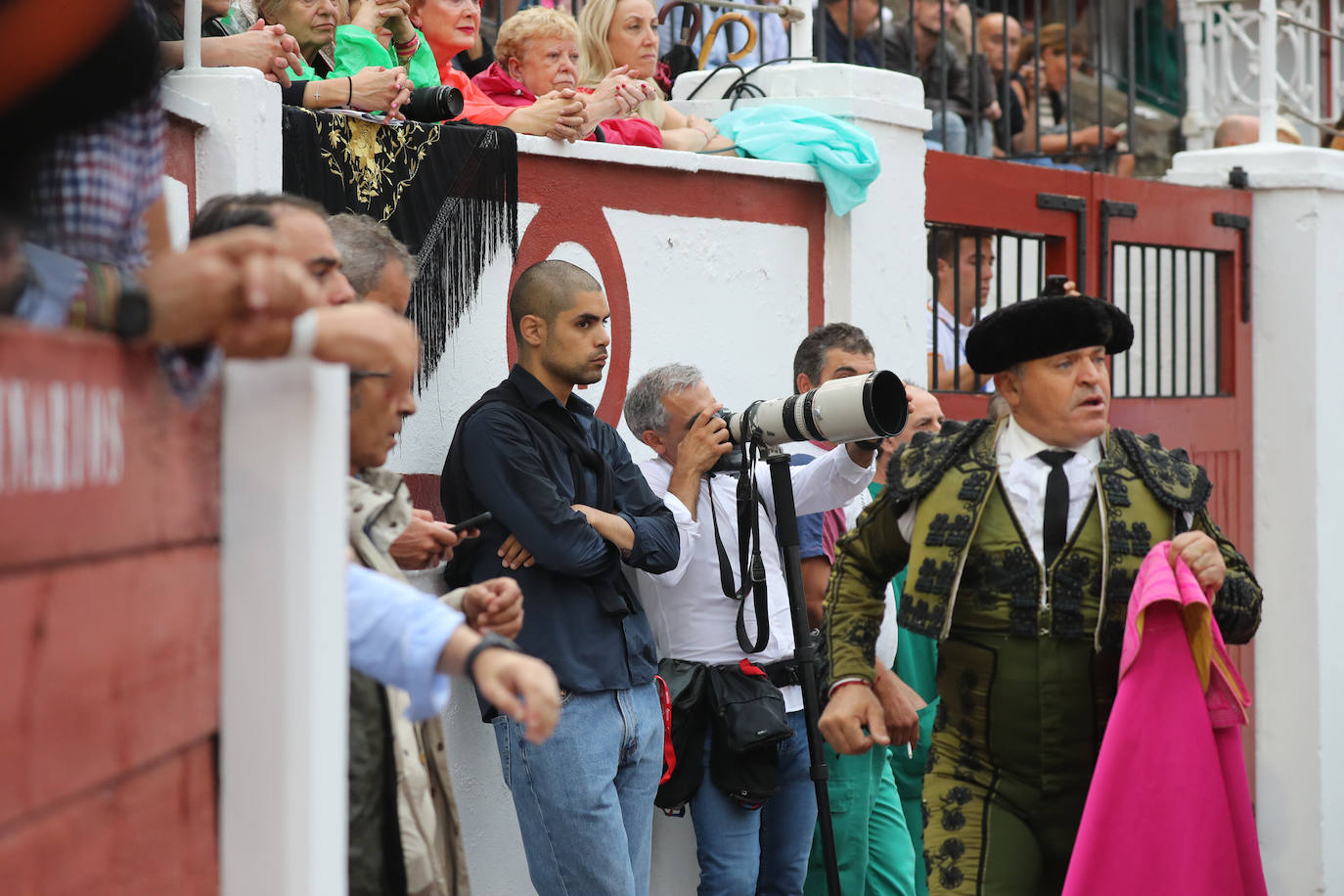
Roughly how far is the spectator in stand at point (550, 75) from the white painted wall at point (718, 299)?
5.7 inches

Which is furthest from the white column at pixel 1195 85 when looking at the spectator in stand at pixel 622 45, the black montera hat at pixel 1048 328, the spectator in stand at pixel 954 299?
the black montera hat at pixel 1048 328

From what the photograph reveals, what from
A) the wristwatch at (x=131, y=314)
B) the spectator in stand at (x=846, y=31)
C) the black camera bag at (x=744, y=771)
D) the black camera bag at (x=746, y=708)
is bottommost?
the black camera bag at (x=744, y=771)

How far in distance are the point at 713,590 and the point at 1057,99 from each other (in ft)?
22.7

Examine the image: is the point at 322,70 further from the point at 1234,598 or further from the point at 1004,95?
the point at 1004,95

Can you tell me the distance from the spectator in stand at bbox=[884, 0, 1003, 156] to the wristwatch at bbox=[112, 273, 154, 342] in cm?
682

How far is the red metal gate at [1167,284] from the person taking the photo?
745cm

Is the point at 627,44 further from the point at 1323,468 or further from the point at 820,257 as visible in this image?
the point at 1323,468

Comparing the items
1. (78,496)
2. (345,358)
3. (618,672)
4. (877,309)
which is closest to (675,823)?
(618,672)

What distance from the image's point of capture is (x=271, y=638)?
1.81 meters

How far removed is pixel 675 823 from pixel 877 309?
206cm

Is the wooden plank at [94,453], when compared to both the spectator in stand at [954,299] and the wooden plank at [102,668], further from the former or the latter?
the spectator in stand at [954,299]

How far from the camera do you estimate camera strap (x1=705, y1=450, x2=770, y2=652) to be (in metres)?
4.56

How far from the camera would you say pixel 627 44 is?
19.3 feet

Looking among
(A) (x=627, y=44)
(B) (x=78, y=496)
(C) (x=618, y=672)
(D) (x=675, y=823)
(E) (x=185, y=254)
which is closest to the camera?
(B) (x=78, y=496)
